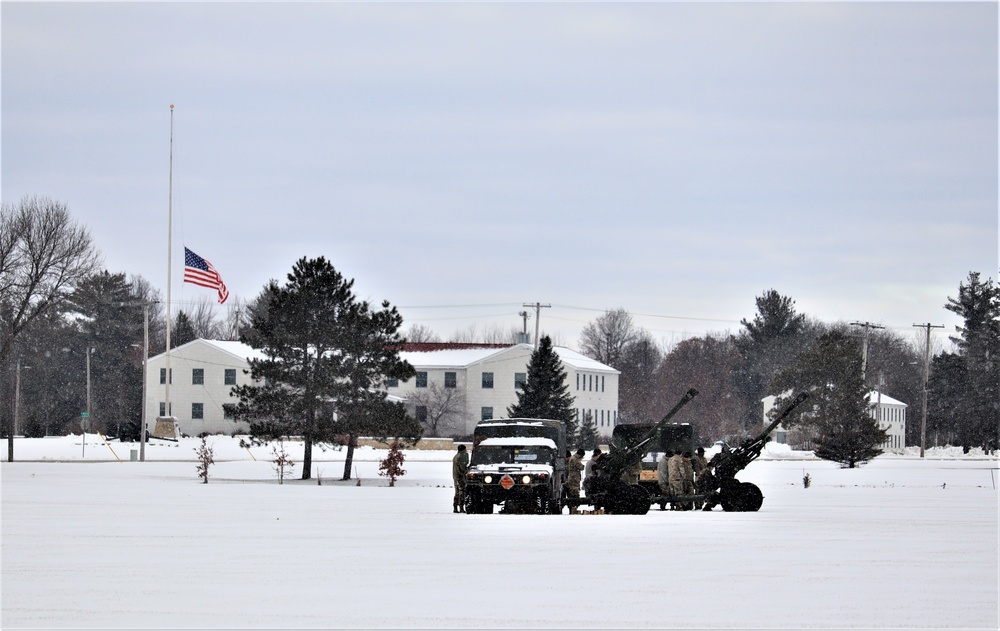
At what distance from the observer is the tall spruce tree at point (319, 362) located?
1939 inches

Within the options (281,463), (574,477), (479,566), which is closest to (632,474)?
(574,477)

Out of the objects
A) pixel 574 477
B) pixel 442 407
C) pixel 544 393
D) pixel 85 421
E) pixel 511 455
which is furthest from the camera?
pixel 442 407

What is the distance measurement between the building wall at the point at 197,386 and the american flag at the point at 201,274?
91.2ft

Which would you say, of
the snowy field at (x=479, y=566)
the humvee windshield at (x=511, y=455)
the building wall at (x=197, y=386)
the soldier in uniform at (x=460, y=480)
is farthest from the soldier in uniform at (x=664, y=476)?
the building wall at (x=197, y=386)

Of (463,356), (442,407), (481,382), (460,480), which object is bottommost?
(442,407)

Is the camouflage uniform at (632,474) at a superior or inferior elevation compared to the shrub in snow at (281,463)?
superior

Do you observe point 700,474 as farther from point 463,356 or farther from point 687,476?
point 463,356

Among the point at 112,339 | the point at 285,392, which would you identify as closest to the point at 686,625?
the point at 285,392

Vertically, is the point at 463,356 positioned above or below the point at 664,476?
above

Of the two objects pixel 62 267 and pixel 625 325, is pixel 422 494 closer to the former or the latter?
pixel 62 267

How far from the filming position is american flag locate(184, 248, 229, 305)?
6869cm

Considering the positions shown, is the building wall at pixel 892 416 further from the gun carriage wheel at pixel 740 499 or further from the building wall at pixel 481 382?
the gun carriage wheel at pixel 740 499

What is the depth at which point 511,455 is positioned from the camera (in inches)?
1198

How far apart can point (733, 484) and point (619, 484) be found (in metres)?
2.87
